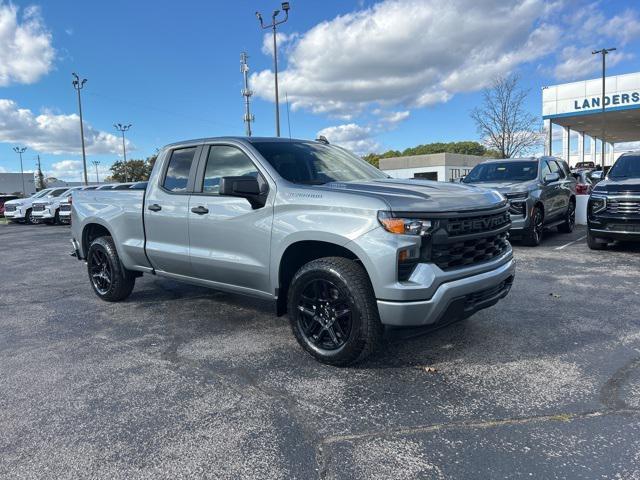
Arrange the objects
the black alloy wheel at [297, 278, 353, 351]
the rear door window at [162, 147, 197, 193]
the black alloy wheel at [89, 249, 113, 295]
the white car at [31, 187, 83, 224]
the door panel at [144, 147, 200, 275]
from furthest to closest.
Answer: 1. the white car at [31, 187, 83, 224]
2. the black alloy wheel at [89, 249, 113, 295]
3. the rear door window at [162, 147, 197, 193]
4. the door panel at [144, 147, 200, 275]
5. the black alloy wheel at [297, 278, 353, 351]

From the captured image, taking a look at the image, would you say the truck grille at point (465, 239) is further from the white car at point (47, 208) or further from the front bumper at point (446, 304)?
the white car at point (47, 208)

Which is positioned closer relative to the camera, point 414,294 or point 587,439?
point 587,439

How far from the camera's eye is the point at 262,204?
164 inches

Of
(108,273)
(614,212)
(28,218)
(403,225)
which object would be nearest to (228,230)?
(403,225)

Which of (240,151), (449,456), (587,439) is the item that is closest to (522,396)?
(587,439)

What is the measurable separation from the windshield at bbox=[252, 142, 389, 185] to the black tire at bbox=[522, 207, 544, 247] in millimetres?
5487

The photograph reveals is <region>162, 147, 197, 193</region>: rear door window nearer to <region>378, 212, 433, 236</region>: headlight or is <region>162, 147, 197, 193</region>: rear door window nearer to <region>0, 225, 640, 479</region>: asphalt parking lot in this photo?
<region>0, 225, 640, 479</region>: asphalt parking lot

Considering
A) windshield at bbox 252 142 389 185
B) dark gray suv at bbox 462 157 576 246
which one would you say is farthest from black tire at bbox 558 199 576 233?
windshield at bbox 252 142 389 185

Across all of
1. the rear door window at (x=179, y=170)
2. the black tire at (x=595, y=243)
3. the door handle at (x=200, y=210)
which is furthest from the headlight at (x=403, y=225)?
the black tire at (x=595, y=243)

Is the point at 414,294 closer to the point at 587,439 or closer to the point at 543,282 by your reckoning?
the point at 587,439

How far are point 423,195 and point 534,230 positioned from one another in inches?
270

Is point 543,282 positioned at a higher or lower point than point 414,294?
lower

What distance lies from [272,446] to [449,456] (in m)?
0.97

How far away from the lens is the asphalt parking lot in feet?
8.48
